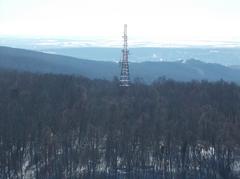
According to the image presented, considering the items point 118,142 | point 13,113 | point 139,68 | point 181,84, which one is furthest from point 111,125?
point 139,68

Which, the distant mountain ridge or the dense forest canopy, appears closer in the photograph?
the dense forest canopy

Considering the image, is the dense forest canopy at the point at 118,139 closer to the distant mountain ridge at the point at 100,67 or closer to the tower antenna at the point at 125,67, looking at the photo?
the tower antenna at the point at 125,67

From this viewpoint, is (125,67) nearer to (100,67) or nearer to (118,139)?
(118,139)

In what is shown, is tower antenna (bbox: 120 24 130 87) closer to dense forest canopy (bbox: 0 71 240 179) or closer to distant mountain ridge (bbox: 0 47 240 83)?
dense forest canopy (bbox: 0 71 240 179)

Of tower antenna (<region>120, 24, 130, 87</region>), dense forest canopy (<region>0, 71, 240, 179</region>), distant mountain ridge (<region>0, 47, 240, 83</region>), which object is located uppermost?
tower antenna (<region>120, 24, 130, 87</region>)

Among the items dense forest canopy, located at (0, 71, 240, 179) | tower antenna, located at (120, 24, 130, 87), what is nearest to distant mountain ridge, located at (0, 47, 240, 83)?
tower antenna, located at (120, 24, 130, 87)

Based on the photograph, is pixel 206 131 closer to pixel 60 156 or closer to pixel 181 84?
pixel 60 156
